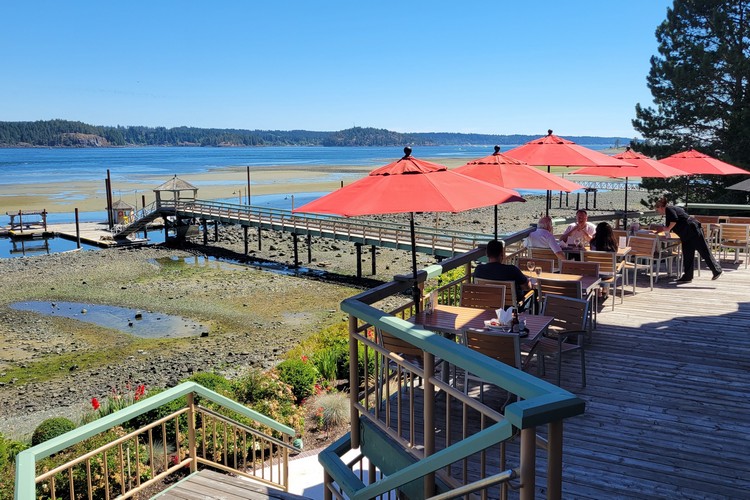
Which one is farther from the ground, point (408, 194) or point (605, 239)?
point (408, 194)

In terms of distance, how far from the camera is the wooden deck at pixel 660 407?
4.07 metres

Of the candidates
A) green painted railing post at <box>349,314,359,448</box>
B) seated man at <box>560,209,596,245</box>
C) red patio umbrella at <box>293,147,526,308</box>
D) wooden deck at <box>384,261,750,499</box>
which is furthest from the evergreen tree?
green painted railing post at <box>349,314,359,448</box>

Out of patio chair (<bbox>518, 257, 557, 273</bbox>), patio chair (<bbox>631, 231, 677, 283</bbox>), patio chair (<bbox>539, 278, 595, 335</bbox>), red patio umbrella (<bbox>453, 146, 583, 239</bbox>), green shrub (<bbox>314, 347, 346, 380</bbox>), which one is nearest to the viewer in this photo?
patio chair (<bbox>539, 278, 595, 335</bbox>)

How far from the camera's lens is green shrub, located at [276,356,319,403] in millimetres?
10859

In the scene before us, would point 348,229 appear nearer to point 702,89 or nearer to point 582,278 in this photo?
point 702,89

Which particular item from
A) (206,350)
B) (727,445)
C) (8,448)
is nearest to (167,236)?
Answer: (206,350)

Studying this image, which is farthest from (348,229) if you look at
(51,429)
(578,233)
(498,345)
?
(498,345)

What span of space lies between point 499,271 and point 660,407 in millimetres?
2154

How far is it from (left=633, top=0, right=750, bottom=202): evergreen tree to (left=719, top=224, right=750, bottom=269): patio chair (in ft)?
33.4

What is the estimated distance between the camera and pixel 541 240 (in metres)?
9.27

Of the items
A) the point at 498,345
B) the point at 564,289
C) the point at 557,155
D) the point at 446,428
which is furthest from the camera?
the point at 557,155

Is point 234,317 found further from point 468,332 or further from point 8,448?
point 468,332

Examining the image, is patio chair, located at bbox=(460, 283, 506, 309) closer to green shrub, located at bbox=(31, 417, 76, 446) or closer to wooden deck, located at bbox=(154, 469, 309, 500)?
wooden deck, located at bbox=(154, 469, 309, 500)

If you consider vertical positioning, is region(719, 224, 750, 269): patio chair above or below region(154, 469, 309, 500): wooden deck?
above
